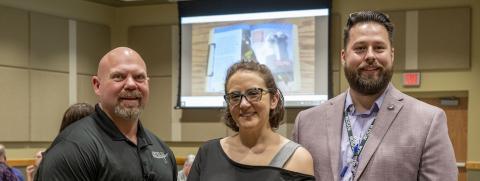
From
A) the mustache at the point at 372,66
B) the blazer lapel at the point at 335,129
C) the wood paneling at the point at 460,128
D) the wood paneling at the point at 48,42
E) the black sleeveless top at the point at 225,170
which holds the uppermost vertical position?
the wood paneling at the point at 48,42

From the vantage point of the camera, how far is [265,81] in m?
2.02

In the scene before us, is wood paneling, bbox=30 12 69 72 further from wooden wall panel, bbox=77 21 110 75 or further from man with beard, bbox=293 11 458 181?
man with beard, bbox=293 11 458 181

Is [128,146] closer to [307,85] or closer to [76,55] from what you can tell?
[307,85]

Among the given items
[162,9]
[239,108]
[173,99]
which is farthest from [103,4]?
[239,108]

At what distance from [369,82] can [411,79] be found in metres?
5.45

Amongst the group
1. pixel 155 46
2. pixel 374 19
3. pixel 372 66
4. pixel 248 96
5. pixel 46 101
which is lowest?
pixel 46 101

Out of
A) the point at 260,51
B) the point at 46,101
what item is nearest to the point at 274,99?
the point at 260,51

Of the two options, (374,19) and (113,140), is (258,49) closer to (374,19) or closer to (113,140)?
(113,140)

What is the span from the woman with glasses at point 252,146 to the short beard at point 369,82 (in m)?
0.31

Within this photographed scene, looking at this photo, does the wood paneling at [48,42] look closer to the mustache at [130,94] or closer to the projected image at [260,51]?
the projected image at [260,51]

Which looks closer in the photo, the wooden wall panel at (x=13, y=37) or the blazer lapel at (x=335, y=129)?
the blazer lapel at (x=335, y=129)

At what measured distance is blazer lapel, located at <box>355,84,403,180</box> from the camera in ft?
7.02

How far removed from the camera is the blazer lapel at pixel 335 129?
2213mm

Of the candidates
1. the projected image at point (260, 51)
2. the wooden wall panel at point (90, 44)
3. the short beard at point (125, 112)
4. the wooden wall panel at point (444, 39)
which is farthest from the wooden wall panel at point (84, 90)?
the short beard at point (125, 112)
